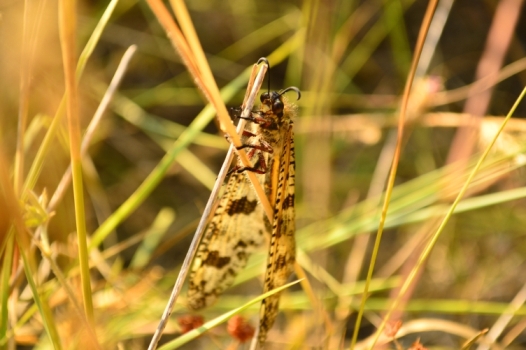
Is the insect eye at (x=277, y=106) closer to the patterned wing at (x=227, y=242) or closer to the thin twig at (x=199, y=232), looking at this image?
the patterned wing at (x=227, y=242)

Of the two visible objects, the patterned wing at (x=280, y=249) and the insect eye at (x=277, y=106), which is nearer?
the patterned wing at (x=280, y=249)

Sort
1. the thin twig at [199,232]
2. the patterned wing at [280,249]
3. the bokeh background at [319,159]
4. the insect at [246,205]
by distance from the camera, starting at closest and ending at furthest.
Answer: the thin twig at [199,232] < the patterned wing at [280,249] < the insect at [246,205] < the bokeh background at [319,159]

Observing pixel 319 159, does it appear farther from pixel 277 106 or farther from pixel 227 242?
pixel 227 242

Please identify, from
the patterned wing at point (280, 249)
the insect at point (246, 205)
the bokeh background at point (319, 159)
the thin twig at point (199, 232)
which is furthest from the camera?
the bokeh background at point (319, 159)

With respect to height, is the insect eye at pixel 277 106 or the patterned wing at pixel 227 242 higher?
the insect eye at pixel 277 106

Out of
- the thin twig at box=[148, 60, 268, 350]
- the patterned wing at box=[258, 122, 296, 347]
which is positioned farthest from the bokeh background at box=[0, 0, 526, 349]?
the thin twig at box=[148, 60, 268, 350]

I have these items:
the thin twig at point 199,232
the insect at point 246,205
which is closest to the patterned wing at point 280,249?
the insect at point 246,205

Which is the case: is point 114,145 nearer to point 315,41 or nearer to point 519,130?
point 315,41

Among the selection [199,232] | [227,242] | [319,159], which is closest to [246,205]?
[227,242]
